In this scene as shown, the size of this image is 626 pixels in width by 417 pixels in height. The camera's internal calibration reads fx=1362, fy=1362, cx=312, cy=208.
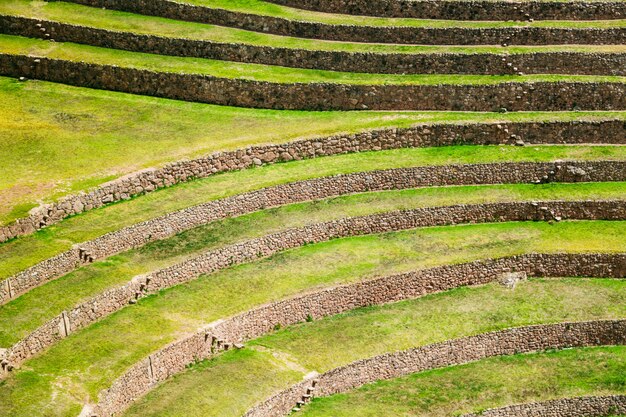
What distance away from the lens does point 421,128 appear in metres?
67.8

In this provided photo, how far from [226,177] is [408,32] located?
50.9 ft

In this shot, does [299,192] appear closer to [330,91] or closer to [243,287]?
[243,287]

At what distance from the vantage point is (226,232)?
60.2 meters

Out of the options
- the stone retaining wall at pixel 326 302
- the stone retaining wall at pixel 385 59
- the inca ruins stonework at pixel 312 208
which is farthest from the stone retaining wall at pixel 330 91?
the stone retaining wall at pixel 326 302

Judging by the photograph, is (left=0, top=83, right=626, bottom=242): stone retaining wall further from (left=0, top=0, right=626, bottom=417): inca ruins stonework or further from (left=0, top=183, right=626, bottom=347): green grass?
(left=0, top=183, right=626, bottom=347): green grass

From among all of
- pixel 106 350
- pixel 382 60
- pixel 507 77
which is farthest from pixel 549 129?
pixel 106 350

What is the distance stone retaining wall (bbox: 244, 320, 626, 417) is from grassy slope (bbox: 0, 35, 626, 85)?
56.1 feet

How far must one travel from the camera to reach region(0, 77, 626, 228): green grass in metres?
61.8

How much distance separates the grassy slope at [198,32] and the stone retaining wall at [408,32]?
0.44m

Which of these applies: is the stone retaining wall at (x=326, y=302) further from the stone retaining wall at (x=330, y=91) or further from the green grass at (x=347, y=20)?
the green grass at (x=347, y=20)

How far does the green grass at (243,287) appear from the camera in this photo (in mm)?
49562

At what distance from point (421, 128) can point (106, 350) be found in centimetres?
2277

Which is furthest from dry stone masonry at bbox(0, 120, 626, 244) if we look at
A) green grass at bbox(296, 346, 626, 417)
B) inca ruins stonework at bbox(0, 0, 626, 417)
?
green grass at bbox(296, 346, 626, 417)

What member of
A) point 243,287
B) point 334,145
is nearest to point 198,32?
point 334,145
